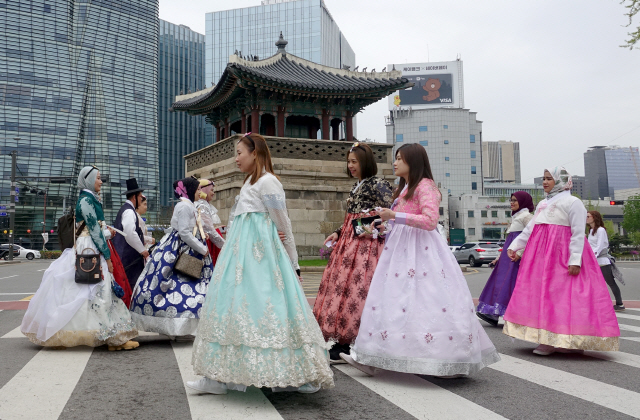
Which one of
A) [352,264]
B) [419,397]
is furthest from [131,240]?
[419,397]

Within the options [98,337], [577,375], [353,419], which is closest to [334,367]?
[353,419]

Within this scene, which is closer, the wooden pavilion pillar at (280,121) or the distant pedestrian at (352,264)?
the distant pedestrian at (352,264)

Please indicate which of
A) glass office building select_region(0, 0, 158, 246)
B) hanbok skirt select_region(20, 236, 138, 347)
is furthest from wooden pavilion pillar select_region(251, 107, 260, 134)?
glass office building select_region(0, 0, 158, 246)

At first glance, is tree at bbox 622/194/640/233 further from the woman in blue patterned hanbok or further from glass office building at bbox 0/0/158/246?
the woman in blue patterned hanbok

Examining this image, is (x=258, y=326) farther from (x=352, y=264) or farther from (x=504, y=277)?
(x=504, y=277)

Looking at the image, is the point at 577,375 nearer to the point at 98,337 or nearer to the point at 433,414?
the point at 433,414

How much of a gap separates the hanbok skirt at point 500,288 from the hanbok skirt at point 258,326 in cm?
416

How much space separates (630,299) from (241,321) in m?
10.9

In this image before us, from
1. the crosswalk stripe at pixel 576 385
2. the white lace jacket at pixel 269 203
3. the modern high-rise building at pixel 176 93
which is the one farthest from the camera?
the modern high-rise building at pixel 176 93

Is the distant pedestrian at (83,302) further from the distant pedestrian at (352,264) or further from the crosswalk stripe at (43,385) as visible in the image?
the distant pedestrian at (352,264)

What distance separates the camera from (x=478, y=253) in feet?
95.9

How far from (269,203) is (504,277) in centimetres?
432

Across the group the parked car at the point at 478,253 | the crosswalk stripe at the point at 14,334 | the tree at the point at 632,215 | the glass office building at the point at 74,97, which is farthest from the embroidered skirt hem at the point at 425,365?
the glass office building at the point at 74,97

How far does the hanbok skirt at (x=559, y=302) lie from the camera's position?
5.12 meters
